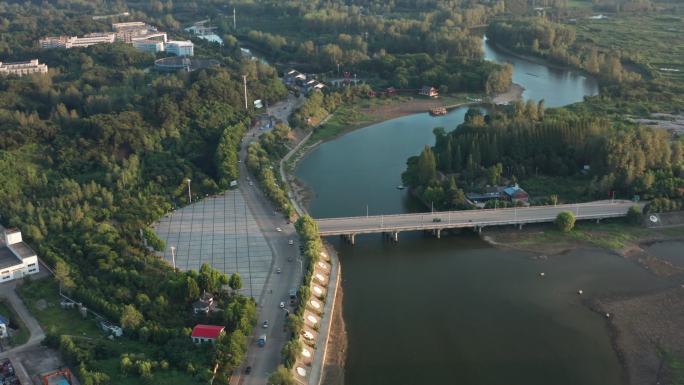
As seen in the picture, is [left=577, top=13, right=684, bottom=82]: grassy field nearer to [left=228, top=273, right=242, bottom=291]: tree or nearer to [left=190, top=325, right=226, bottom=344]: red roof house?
[left=228, top=273, right=242, bottom=291]: tree

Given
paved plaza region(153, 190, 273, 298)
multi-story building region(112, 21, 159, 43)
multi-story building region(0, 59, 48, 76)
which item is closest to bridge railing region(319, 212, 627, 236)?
paved plaza region(153, 190, 273, 298)

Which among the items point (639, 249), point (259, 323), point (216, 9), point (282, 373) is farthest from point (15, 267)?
point (216, 9)

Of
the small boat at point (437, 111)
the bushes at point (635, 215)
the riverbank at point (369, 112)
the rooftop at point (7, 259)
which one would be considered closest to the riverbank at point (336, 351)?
the rooftop at point (7, 259)

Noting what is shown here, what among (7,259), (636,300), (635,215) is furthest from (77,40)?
(636,300)

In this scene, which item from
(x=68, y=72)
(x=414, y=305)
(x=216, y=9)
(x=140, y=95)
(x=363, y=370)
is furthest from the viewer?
(x=216, y=9)

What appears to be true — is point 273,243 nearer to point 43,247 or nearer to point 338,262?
point 338,262

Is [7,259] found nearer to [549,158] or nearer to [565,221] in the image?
[565,221]
